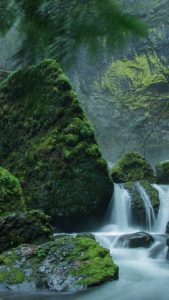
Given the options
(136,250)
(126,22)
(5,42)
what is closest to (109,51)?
(126,22)

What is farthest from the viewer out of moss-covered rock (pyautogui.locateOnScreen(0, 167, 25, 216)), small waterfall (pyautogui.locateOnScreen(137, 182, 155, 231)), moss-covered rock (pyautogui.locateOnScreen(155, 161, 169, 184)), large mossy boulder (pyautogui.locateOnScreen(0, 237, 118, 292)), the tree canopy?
moss-covered rock (pyautogui.locateOnScreen(155, 161, 169, 184))

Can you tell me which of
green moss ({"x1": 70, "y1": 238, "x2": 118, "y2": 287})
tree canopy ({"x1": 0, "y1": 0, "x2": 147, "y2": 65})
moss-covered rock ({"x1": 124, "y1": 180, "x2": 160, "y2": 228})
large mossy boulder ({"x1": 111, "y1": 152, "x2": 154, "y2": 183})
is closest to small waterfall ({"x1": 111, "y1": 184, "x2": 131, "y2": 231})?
moss-covered rock ({"x1": 124, "y1": 180, "x2": 160, "y2": 228})

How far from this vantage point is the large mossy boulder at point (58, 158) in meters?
12.9

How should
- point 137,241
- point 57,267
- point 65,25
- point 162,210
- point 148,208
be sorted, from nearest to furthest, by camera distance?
point 65,25, point 57,267, point 137,241, point 148,208, point 162,210

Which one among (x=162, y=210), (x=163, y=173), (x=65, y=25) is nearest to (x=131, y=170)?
(x=163, y=173)

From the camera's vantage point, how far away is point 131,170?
57.6ft

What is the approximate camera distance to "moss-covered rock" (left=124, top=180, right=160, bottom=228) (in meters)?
13.6

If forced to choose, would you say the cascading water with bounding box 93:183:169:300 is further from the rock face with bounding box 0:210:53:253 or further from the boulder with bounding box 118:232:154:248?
the rock face with bounding box 0:210:53:253

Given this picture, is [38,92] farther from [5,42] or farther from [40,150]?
[40,150]

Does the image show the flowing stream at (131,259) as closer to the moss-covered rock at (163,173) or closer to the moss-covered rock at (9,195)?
the moss-covered rock at (163,173)

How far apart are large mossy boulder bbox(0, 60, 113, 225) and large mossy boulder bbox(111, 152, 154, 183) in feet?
12.2

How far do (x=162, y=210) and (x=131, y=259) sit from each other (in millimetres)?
4750

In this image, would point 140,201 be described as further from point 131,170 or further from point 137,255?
point 137,255

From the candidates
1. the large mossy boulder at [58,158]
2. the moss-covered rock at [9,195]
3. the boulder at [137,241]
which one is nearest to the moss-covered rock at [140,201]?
the large mossy boulder at [58,158]
